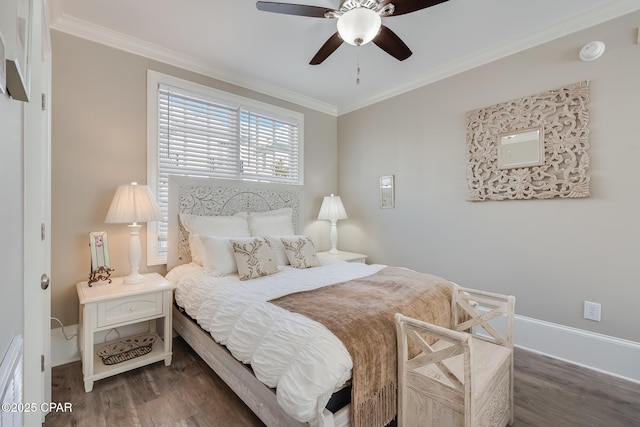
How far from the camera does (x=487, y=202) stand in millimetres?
2820

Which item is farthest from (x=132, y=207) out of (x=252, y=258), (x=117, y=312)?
(x=252, y=258)

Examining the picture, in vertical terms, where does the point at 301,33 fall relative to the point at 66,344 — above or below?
above

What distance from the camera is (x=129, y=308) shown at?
2.10 meters

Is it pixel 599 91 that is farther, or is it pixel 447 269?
pixel 447 269

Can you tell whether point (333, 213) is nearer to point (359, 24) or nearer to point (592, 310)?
point (359, 24)

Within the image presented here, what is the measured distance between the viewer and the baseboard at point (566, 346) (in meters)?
2.12

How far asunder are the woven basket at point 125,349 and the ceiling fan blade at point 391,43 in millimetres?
3015

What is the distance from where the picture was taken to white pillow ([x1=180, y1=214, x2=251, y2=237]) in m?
2.75

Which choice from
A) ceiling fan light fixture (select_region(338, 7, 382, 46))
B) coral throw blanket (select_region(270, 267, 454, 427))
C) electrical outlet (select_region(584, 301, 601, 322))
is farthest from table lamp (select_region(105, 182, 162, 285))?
electrical outlet (select_region(584, 301, 601, 322))

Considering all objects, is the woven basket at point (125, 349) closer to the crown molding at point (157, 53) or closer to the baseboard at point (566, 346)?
the baseboard at point (566, 346)

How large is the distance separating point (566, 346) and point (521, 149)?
5.69 feet

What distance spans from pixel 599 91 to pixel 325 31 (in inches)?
89.5

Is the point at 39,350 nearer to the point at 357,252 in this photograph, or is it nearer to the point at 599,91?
the point at 357,252

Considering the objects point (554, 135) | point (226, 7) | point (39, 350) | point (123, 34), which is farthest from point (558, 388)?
point (123, 34)
